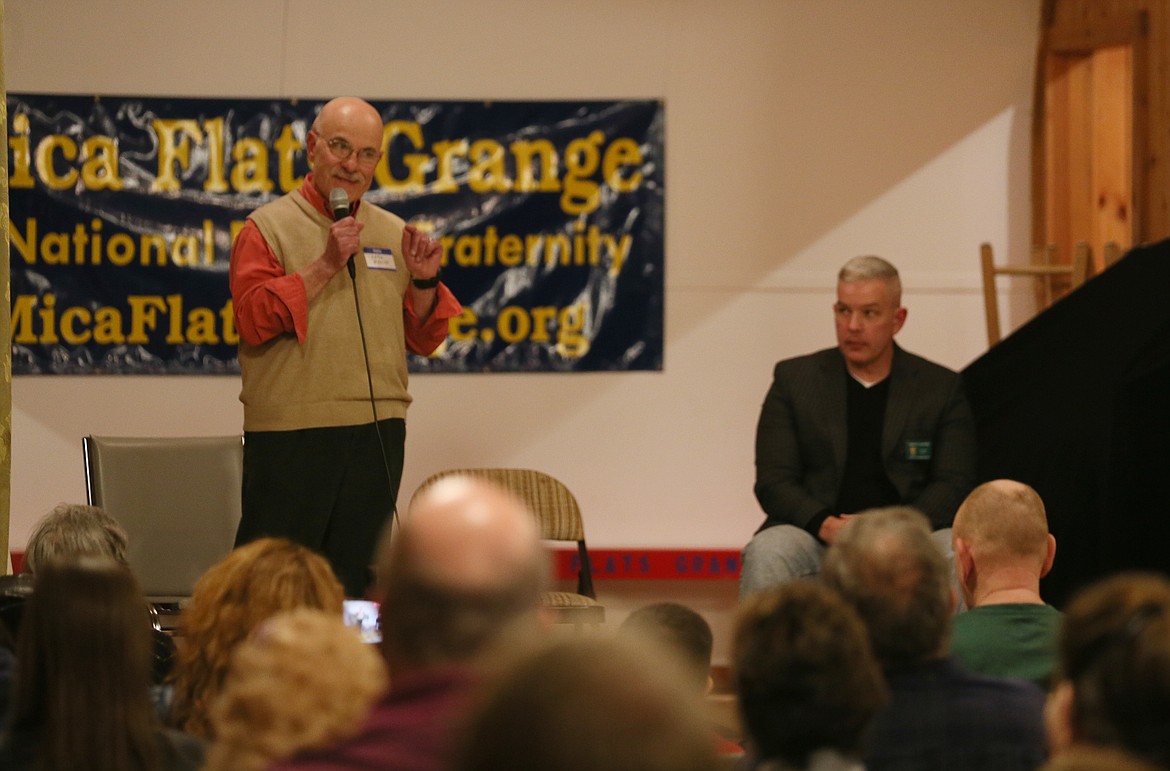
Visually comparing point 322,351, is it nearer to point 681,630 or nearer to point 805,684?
point 681,630

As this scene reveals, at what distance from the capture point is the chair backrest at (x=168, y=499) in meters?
4.51

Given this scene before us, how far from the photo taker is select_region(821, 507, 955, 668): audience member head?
6.24 ft

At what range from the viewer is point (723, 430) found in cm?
575

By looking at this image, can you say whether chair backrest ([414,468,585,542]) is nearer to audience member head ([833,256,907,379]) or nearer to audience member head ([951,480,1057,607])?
audience member head ([833,256,907,379])

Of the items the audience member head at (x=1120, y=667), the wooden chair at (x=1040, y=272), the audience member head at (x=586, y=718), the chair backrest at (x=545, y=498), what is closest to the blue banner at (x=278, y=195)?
the chair backrest at (x=545, y=498)

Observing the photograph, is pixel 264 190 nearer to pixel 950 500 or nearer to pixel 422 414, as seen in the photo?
pixel 422 414

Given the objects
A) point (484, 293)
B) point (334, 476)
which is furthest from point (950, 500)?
point (484, 293)

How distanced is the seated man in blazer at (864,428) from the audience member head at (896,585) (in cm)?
221

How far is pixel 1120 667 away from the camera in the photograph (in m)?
1.37

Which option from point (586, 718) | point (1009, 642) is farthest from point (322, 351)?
point (586, 718)

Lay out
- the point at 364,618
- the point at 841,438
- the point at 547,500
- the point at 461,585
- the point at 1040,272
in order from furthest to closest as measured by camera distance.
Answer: the point at 1040,272 → the point at 547,500 → the point at 841,438 → the point at 364,618 → the point at 461,585

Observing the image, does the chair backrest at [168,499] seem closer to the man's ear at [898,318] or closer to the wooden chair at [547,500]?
the wooden chair at [547,500]

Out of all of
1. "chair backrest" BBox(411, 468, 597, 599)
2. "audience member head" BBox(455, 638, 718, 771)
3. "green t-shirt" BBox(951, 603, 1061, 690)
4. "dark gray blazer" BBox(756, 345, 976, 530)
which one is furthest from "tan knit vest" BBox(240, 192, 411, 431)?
"audience member head" BBox(455, 638, 718, 771)

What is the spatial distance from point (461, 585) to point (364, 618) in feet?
6.12
